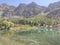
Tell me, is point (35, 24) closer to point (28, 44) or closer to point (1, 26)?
point (1, 26)

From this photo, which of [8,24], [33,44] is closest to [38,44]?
[33,44]

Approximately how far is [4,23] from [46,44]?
73392mm

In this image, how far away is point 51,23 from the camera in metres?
143

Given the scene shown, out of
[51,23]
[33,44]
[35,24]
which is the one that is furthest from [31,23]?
[33,44]

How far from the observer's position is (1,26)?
106 meters

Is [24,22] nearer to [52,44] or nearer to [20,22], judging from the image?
[20,22]

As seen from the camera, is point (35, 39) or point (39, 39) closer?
point (39, 39)

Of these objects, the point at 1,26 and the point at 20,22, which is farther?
the point at 20,22

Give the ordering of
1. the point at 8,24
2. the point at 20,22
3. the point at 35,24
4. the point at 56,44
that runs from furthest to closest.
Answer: the point at 20,22 → the point at 35,24 → the point at 8,24 → the point at 56,44

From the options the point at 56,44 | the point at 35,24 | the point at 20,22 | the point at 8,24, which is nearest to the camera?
the point at 56,44

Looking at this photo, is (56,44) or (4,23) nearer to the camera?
(56,44)

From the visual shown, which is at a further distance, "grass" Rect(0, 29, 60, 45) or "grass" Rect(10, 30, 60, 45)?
"grass" Rect(0, 29, 60, 45)

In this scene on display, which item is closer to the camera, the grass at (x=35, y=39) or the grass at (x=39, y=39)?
the grass at (x=39, y=39)

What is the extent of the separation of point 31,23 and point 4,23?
2662 centimetres
